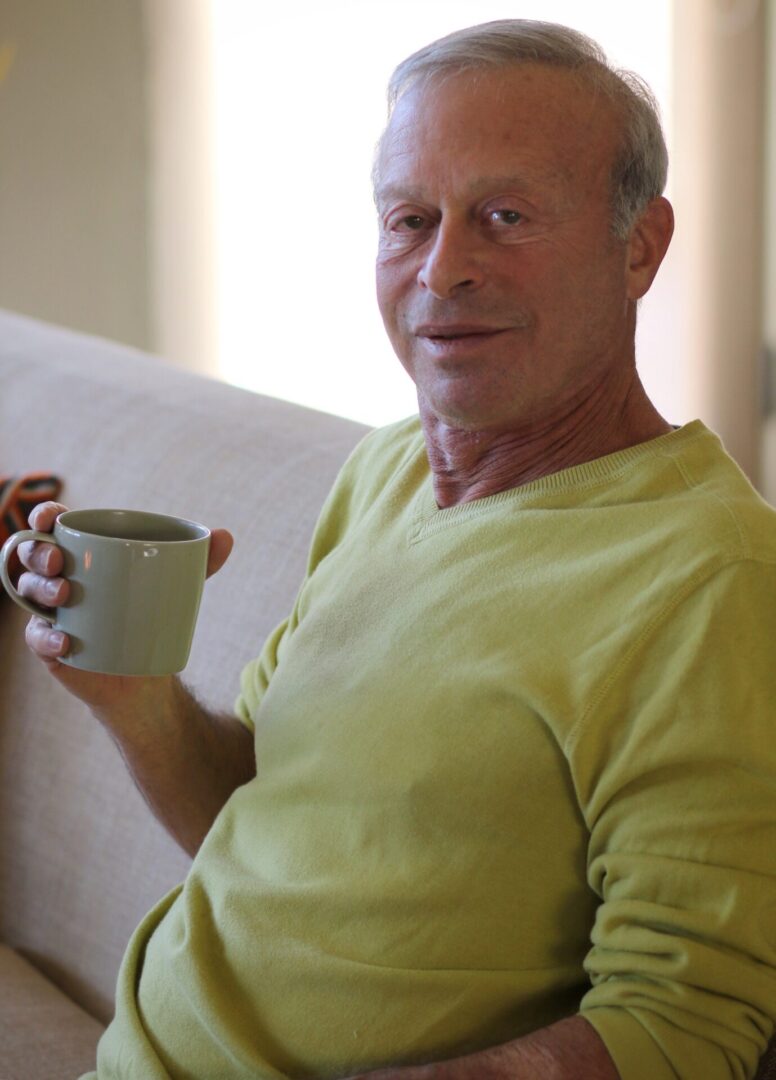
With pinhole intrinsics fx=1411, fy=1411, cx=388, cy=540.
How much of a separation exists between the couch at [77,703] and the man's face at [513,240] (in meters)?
0.41

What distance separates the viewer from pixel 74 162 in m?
3.76

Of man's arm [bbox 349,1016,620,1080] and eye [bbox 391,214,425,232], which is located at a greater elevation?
eye [bbox 391,214,425,232]

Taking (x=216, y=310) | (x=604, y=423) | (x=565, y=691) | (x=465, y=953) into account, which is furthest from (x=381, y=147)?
(x=216, y=310)

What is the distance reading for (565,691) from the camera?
82 centimetres

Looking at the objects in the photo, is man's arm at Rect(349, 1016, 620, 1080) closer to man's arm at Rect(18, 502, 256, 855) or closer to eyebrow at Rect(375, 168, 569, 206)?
man's arm at Rect(18, 502, 256, 855)

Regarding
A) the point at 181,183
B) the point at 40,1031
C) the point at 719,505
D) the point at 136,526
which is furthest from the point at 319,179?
the point at 719,505

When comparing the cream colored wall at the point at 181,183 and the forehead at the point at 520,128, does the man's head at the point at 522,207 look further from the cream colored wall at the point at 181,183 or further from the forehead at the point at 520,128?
the cream colored wall at the point at 181,183

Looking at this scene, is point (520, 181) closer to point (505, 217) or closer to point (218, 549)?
point (505, 217)

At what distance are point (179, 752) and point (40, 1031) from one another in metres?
0.38

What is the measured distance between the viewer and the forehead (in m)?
0.90

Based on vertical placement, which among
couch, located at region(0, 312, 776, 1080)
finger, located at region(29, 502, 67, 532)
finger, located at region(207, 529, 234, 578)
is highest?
finger, located at region(29, 502, 67, 532)

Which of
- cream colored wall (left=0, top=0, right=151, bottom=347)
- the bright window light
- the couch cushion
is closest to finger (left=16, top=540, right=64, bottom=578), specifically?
the couch cushion

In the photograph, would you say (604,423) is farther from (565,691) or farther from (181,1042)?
(181,1042)

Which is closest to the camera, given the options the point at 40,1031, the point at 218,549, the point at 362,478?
the point at 218,549
